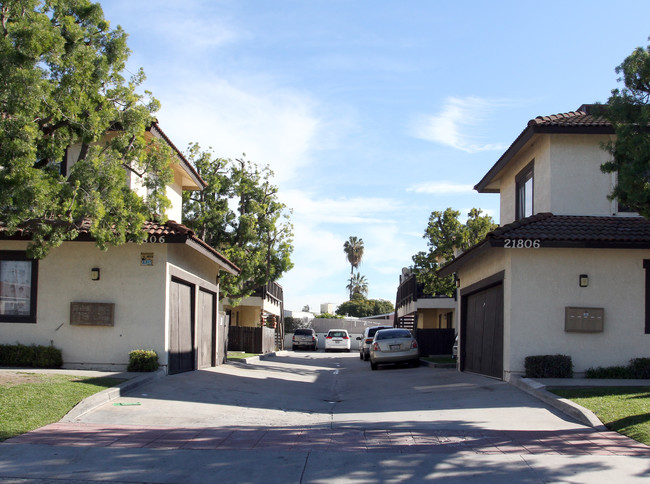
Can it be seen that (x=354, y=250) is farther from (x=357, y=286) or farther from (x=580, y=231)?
(x=580, y=231)

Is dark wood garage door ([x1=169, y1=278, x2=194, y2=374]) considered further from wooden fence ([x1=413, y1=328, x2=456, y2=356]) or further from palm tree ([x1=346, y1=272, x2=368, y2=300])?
palm tree ([x1=346, y1=272, x2=368, y2=300])

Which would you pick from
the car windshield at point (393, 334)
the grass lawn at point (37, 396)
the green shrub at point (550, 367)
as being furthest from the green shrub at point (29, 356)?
the car windshield at point (393, 334)

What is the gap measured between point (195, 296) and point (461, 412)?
9517 millimetres

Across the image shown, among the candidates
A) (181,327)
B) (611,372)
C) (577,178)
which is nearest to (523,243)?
(577,178)

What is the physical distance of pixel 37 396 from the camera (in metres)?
10.0

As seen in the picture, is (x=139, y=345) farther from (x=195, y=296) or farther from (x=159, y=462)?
(x=159, y=462)

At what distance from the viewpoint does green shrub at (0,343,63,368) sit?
14750mm

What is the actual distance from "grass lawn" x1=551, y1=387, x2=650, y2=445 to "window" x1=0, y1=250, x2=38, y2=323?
12044 millimetres

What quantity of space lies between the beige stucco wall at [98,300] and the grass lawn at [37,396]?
2.24 meters

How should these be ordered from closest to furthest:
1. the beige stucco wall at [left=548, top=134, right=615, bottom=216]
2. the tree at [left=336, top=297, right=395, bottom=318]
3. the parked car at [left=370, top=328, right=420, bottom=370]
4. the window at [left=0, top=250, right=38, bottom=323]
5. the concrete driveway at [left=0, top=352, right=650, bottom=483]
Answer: the concrete driveway at [left=0, top=352, right=650, bottom=483], the window at [left=0, top=250, right=38, bottom=323], the beige stucco wall at [left=548, top=134, right=615, bottom=216], the parked car at [left=370, top=328, right=420, bottom=370], the tree at [left=336, top=297, right=395, bottom=318]

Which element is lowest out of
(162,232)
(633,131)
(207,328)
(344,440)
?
(344,440)

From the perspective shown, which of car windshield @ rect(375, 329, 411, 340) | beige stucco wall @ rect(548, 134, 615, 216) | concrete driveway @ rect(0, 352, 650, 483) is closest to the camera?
concrete driveway @ rect(0, 352, 650, 483)

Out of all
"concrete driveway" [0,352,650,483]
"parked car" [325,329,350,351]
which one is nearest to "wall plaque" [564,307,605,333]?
"concrete driveway" [0,352,650,483]

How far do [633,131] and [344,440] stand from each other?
671cm
